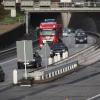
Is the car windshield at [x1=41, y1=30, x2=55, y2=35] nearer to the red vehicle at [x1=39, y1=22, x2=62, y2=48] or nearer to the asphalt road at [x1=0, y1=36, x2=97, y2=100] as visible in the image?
the red vehicle at [x1=39, y1=22, x2=62, y2=48]

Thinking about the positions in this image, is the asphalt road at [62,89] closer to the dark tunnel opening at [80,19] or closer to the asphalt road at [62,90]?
the asphalt road at [62,90]

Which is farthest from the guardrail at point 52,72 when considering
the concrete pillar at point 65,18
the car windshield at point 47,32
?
the concrete pillar at point 65,18

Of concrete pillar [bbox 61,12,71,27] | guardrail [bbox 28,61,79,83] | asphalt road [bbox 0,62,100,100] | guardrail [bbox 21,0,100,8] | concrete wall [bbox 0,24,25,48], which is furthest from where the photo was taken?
concrete pillar [bbox 61,12,71,27]

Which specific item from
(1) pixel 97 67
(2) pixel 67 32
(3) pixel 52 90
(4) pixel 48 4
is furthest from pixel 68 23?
(3) pixel 52 90

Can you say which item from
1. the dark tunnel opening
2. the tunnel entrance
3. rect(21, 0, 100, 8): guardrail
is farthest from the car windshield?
the dark tunnel opening

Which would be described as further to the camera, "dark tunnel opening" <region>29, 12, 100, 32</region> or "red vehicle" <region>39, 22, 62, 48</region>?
"dark tunnel opening" <region>29, 12, 100, 32</region>

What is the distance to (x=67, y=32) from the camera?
91125mm

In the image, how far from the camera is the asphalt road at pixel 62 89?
34.1 metres

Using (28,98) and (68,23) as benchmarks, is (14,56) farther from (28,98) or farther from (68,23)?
(68,23)

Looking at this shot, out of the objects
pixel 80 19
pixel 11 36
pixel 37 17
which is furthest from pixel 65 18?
pixel 11 36

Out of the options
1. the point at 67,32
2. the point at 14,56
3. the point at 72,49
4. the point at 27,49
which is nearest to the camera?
the point at 27,49

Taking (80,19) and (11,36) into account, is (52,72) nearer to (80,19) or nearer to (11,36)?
(11,36)

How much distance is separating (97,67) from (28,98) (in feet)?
65.6

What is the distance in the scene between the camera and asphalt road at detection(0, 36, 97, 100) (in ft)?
112
